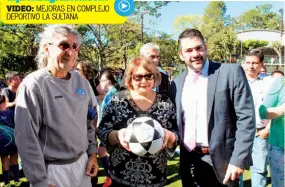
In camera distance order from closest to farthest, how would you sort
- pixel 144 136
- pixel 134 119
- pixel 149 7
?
pixel 144 136, pixel 134 119, pixel 149 7

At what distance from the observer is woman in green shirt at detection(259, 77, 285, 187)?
10.5ft

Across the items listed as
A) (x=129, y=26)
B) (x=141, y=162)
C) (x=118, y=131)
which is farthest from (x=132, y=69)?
(x=129, y=26)

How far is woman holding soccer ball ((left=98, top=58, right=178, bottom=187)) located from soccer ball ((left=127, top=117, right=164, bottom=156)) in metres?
0.11

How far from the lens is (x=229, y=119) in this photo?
9.75 ft

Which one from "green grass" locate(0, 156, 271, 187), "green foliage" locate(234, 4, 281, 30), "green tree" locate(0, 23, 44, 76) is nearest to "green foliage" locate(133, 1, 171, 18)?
"green tree" locate(0, 23, 44, 76)

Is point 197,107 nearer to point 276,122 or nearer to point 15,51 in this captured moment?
point 276,122

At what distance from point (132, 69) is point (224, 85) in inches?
34.0

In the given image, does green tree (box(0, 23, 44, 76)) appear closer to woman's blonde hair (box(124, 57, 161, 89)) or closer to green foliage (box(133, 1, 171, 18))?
green foliage (box(133, 1, 171, 18))

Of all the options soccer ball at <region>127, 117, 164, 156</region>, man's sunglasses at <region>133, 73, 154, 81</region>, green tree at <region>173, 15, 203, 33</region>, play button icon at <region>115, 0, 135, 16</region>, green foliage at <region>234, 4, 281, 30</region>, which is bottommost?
soccer ball at <region>127, 117, 164, 156</region>

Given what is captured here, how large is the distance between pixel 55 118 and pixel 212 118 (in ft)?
4.63

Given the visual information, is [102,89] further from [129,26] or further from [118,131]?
[129,26]

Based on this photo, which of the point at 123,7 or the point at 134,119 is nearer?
the point at 134,119

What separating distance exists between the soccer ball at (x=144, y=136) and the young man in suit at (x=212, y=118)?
0.47 metres

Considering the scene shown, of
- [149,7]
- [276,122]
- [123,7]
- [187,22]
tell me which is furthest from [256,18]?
[276,122]
